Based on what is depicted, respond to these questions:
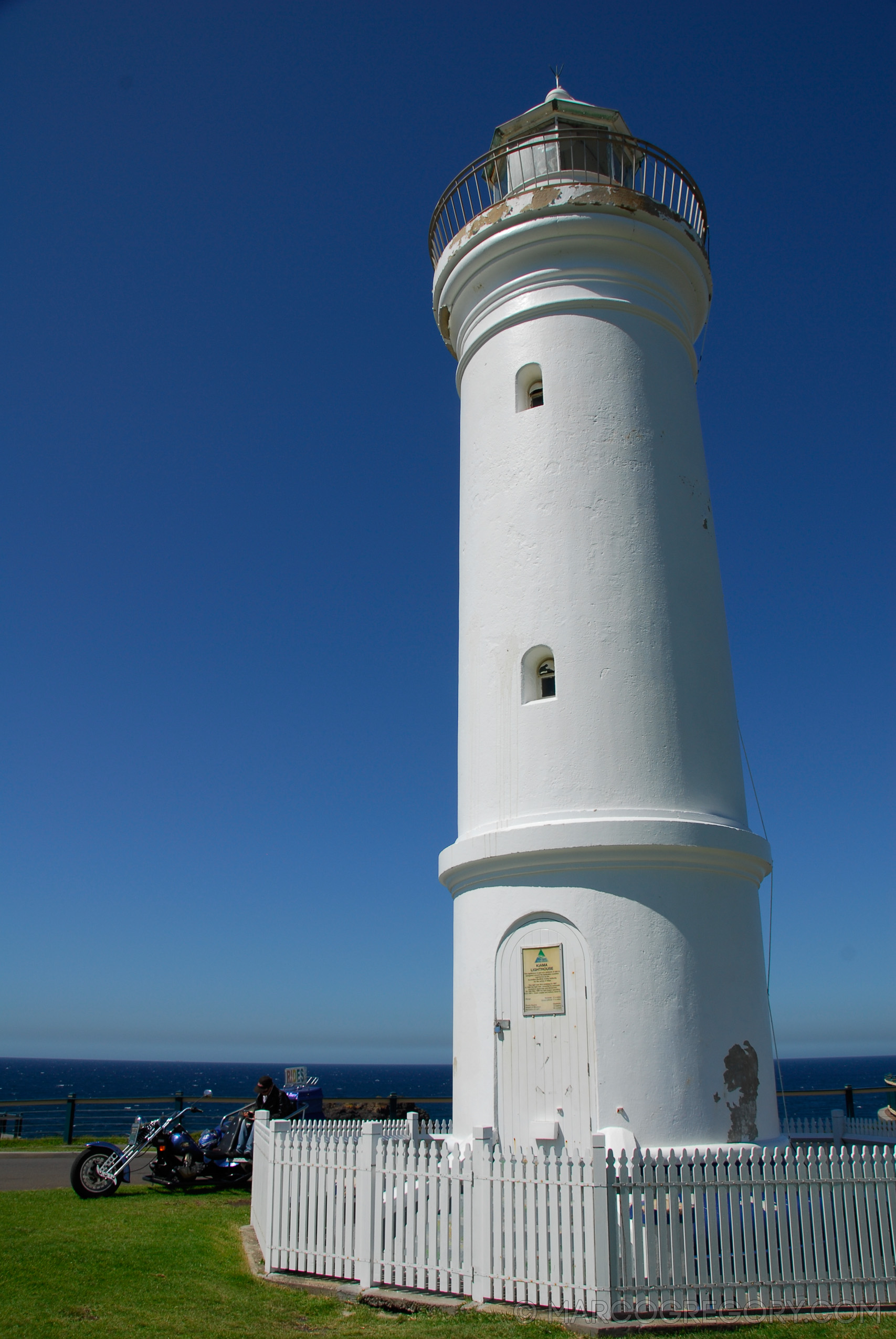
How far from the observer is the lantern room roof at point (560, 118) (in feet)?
44.2

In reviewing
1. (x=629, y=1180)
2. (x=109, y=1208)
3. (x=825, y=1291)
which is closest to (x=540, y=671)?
(x=629, y=1180)

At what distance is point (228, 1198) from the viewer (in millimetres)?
12539

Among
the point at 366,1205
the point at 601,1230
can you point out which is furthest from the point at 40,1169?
the point at 601,1230

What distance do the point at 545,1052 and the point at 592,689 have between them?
3.64m

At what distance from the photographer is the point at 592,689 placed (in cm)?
1003

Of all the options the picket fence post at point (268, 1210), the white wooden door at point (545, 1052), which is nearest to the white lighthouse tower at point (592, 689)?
the white wooden door at point (545, 1052)

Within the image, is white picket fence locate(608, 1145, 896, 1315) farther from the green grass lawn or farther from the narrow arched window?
the narrow arched window

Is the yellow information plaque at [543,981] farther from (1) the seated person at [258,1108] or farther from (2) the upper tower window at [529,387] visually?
(2) the upper tower window at [529,387]

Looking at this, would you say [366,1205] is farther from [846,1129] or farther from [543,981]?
[846,1129]

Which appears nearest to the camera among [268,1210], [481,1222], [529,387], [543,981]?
[481,1222]

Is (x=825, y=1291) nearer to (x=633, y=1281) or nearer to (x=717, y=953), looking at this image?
(x=633, y=1281)

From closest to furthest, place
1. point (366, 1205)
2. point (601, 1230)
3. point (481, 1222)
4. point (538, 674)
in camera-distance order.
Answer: point (601, 1230) < point (481, 1222) < point (366, 1205) < point (538, 674)

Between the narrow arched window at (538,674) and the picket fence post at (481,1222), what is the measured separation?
15.0ft

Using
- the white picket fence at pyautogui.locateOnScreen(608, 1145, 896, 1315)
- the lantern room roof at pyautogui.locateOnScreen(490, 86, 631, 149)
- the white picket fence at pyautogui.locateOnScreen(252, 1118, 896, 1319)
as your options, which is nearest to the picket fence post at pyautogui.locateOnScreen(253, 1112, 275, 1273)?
the white picket fence at pyautogui.locateOnScreen(252, 1118, 896, 1319)
